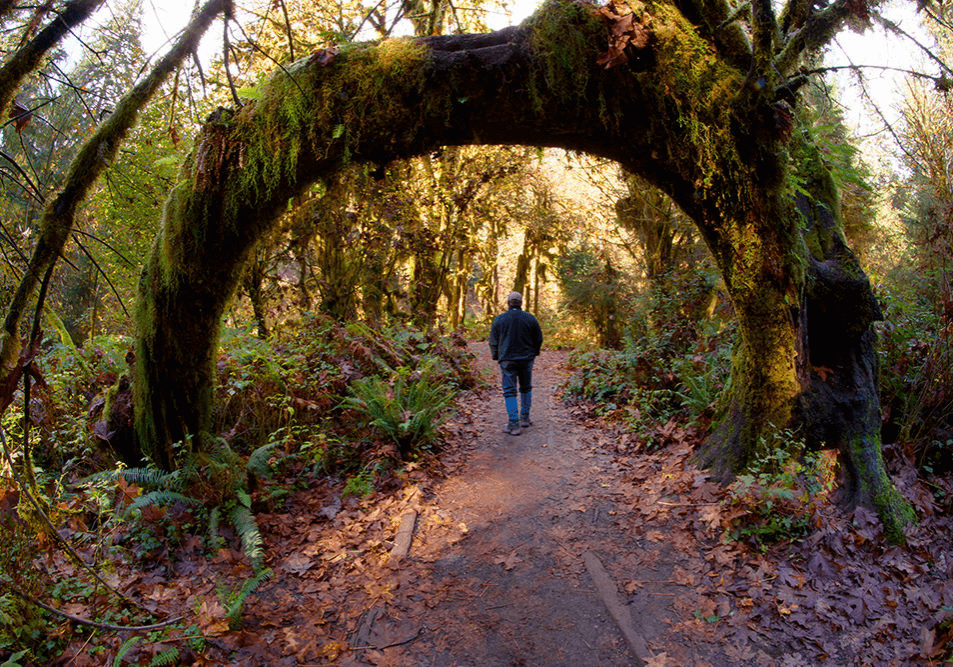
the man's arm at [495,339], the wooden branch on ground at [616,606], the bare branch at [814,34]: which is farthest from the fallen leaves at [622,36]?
the man's arm at [495,339]

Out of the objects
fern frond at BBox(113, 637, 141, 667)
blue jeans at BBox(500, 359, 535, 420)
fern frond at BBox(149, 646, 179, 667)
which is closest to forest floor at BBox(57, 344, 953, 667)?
fern frond at BBox(149, 646, 179, 667)

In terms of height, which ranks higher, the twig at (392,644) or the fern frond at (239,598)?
the fern frond at (239,598)

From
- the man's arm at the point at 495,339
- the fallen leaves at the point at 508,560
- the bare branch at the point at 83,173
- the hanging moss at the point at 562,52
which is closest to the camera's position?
the bare branch at the point at 83,173

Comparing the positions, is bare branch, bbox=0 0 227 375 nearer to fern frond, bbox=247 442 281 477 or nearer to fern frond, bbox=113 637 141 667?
fern frond, bbox=113 637 141 667

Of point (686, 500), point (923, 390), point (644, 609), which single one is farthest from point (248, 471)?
point (923, 390)

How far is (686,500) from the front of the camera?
5090 mm

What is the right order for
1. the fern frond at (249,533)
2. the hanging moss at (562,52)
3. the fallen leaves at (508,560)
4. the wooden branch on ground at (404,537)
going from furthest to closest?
the wooden branch on ground at (404,537) < the fallen leaves at (508,560) < the fern frond at (249,533) < the hanging moss at (562,52)

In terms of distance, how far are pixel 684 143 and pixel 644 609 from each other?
12.3 ft

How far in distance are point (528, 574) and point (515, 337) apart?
451cm

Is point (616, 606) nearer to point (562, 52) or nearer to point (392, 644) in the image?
point (392, 644)

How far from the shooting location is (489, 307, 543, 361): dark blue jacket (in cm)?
838

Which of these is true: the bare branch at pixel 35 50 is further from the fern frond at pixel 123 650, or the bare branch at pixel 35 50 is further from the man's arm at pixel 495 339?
the man's arm at pixel 495 339

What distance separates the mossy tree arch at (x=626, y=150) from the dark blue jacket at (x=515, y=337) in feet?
12.0

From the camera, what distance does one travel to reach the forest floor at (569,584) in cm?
342
